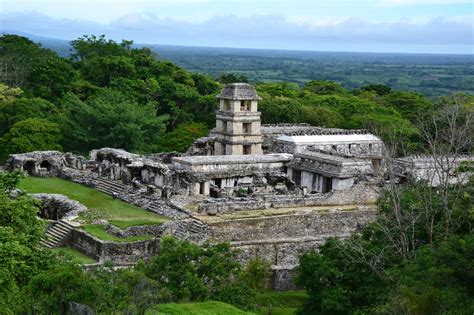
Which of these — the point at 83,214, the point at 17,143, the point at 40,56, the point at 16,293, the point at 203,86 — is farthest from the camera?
the point at 40,56

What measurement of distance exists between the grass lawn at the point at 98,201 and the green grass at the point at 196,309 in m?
9.90

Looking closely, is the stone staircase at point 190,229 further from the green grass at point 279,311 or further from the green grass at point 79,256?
the green grass at point 279,311

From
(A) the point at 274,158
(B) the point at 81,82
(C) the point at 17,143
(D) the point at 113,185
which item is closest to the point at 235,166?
(A) the point at 274,158

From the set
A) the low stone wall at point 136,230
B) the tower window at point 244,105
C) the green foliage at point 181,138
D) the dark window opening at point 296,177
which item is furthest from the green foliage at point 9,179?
the green foliage at point 181,138

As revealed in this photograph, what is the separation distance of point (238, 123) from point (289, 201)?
10.4 m

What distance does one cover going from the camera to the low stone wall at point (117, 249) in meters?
28.8

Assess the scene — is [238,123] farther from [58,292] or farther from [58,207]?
[58,292]

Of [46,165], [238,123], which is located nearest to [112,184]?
[46,165]

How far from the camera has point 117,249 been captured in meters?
28.9

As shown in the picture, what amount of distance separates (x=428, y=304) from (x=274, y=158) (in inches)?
779

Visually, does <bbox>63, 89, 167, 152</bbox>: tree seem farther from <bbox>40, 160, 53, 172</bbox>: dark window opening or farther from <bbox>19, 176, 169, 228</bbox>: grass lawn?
<bbox>19, 176, 169, 228</bbox>: grass lawn

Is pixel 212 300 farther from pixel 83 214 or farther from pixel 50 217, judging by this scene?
pixel 50 217

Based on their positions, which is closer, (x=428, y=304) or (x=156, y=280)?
(x=428, y=304)

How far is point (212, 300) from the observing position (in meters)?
23.4
